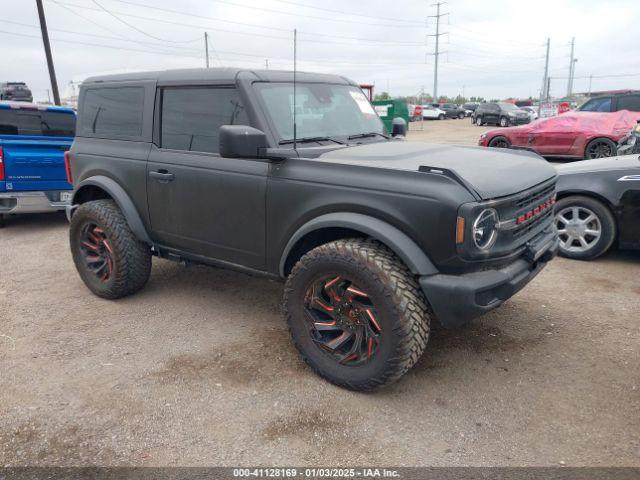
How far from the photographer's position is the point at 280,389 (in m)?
3.21

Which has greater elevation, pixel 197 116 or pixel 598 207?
pixel 197 116

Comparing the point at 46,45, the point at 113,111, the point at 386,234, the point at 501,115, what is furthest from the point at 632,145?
the point at 501,115

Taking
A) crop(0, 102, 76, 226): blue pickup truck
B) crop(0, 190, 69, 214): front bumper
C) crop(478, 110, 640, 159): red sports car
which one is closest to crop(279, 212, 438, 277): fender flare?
crop(0, 102, 76, 226): blue pickup truck

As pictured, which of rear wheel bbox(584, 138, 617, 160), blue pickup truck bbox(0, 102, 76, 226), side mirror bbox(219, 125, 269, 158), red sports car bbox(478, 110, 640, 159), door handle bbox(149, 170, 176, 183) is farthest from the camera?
red sports car bbox(478, 110, 640, 159)

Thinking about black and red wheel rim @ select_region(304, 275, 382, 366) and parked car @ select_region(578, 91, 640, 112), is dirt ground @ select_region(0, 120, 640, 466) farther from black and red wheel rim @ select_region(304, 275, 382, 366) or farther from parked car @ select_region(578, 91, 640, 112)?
parked car @ select_region(578, 91, 640, 112)

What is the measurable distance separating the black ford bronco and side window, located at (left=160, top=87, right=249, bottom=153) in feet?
0.04

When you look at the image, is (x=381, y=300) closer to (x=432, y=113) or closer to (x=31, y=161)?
(x=31, y=161)

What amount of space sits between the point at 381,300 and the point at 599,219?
139 inches

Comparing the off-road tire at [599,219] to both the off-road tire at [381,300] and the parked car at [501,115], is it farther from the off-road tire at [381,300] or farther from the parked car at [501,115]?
the parked car at [501,115]

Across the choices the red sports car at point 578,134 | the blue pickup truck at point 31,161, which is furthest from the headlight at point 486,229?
the red sports car at point 578,134

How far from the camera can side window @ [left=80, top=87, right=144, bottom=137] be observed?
14.1 feet

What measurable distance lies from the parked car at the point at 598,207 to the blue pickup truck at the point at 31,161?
6.29 meters

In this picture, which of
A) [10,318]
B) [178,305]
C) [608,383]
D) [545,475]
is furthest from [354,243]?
[10,318]

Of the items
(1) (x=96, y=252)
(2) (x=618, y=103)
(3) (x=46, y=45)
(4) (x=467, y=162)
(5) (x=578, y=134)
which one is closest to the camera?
(4) (x=467, y=162)
